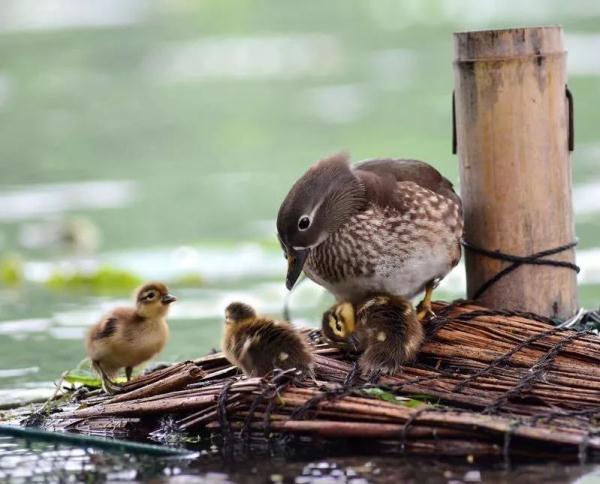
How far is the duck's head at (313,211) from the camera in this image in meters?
6.30

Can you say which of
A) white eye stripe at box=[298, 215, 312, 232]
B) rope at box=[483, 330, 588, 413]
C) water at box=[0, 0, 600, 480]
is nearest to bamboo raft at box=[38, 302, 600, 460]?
rope at box=[483, 330, 588, 413]

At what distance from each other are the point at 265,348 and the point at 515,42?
6.01 feet

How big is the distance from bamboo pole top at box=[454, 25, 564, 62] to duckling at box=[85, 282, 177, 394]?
1825 mm

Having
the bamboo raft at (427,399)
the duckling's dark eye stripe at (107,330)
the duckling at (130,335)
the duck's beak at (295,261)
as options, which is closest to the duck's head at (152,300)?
the duckling at (130,335)

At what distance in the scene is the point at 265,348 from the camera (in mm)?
5973

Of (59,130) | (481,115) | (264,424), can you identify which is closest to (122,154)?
(59,130)

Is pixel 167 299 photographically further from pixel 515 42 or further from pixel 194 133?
pixel 194 133

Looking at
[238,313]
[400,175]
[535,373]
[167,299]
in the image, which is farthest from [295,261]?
[535,373]

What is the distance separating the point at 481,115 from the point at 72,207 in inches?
251

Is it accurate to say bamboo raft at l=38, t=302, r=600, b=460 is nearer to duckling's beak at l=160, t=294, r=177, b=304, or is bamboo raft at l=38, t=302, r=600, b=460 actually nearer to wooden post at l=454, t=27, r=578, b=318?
wooden post at l=454, t=27, r=578, b=318

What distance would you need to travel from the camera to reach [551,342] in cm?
614

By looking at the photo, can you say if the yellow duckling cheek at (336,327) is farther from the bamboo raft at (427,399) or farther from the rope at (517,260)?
the rope at (517,260)

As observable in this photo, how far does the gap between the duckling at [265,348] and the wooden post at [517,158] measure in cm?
127

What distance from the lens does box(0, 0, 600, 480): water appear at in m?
9.72
